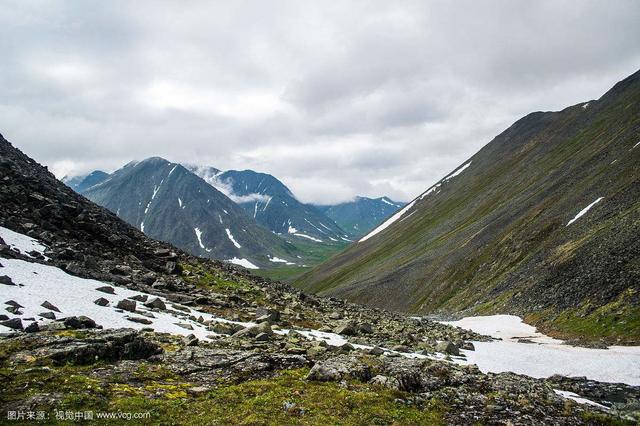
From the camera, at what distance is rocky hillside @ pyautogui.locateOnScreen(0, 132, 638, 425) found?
1731cm

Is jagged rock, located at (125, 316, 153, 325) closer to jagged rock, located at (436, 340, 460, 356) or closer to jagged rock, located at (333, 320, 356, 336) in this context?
jagged rock, located at (333, 320, 356, 336)

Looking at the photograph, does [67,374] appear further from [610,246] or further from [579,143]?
[579,143]

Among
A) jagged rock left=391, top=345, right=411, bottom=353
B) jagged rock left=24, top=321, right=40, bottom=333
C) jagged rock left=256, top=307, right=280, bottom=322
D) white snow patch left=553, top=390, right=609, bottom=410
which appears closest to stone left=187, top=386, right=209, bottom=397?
jagged rock left=24, top=321, right=40, bottom=333

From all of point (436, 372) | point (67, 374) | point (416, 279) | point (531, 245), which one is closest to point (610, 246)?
point (531, 245)

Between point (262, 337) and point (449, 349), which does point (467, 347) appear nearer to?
point (449, 349)

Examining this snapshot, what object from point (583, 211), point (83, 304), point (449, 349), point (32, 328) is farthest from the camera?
point (583, 211)

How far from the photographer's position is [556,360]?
3869 centimetres

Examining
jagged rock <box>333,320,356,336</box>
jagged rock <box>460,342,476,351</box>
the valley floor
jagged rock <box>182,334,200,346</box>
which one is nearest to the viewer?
the valley floor

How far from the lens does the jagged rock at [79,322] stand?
81.7ft

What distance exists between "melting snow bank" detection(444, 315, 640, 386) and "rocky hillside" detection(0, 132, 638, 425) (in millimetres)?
2761

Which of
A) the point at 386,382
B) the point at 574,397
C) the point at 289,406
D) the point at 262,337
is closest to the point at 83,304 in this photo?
the point at 262,337

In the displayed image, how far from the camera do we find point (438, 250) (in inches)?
5418

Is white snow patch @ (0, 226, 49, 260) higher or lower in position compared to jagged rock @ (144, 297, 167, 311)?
higher

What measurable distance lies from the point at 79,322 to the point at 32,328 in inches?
101
